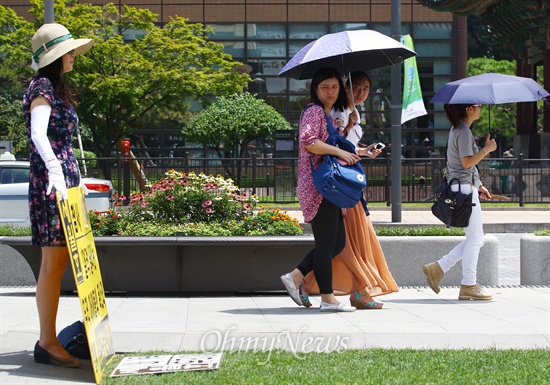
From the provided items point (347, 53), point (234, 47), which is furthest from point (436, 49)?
point (347, 53)

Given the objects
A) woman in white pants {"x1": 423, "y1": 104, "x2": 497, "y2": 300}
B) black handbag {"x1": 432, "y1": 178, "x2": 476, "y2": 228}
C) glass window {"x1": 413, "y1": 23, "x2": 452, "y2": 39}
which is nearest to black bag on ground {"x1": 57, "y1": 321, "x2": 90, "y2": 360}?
black handbag {"x1": 432, "y1": 178, "x2": 476, "y2": 228}

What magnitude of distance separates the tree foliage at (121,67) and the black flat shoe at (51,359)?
2725 centimetres

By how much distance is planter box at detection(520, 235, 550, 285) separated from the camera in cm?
1054

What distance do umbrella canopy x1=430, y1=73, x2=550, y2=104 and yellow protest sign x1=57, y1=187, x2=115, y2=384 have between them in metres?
4.50

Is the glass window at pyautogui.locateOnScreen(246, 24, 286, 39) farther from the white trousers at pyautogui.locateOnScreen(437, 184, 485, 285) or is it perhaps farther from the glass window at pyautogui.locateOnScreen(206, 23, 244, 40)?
the white trousers at pyautogui.locateOnScreen(437, 184, 485, 285)

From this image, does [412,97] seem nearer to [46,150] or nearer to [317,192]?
[317,192]

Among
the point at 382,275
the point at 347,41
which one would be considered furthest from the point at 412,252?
the point at 347,41

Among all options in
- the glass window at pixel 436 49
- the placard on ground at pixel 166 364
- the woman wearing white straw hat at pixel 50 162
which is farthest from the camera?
the glass window at pixel 436 49

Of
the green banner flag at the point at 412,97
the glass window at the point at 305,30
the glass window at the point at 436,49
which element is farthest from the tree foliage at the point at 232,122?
the green banner flag at the point at 412,97

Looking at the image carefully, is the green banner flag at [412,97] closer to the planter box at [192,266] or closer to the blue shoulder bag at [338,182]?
the planter box at [192,266]

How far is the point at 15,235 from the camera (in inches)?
408

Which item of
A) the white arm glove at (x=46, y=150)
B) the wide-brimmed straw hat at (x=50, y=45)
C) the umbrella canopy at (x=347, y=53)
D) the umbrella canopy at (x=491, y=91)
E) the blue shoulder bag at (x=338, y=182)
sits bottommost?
the blue shoulder bag at (x=338, y=182)

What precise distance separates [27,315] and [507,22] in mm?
27320

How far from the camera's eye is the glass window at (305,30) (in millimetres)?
46481
